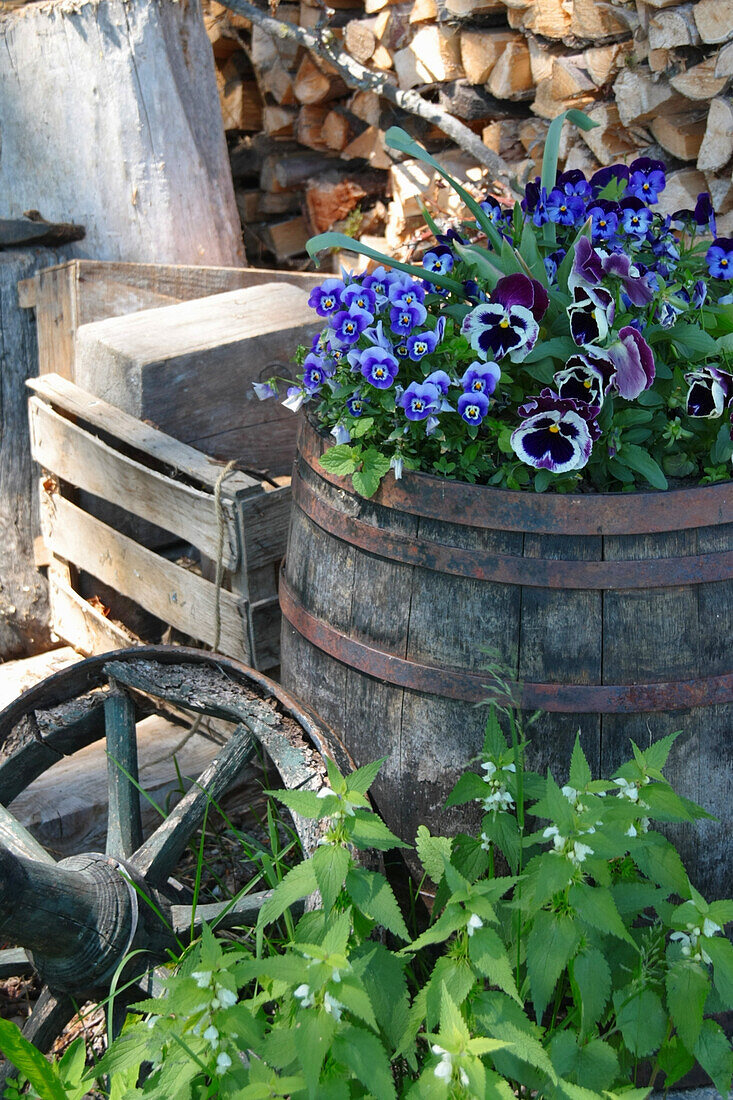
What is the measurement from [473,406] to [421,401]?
71 millimetres

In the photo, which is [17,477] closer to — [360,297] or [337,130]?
[360,297]

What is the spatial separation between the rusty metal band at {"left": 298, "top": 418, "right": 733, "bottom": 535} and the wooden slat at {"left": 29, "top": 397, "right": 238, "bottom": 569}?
728mm

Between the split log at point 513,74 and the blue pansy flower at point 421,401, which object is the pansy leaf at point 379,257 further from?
the split log at point 513,74

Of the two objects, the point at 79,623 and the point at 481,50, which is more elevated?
the point at 481,50

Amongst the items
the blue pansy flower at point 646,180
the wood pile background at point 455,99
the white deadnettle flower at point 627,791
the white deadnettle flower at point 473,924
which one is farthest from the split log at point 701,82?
the white deadnettle flower at point 473,924

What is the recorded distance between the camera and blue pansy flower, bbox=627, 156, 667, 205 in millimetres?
1755

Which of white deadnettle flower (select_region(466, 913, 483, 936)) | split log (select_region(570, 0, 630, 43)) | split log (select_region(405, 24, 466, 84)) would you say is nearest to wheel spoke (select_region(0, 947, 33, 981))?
white deadnettle flower (select_region(466, 913, 483, 936))

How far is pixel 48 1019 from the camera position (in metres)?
1.61

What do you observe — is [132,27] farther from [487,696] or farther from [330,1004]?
[330,1004]

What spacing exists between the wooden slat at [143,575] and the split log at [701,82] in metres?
1.94

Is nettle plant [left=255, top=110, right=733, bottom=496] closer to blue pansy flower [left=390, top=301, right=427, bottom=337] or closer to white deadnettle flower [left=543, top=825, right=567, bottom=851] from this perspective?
blue pansy flower [left=390, top=301, right=427, bottom=337]

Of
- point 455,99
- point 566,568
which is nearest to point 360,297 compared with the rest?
point 566,568

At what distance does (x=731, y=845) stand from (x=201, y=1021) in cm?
81

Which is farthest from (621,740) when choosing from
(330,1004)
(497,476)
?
(330,1004)
